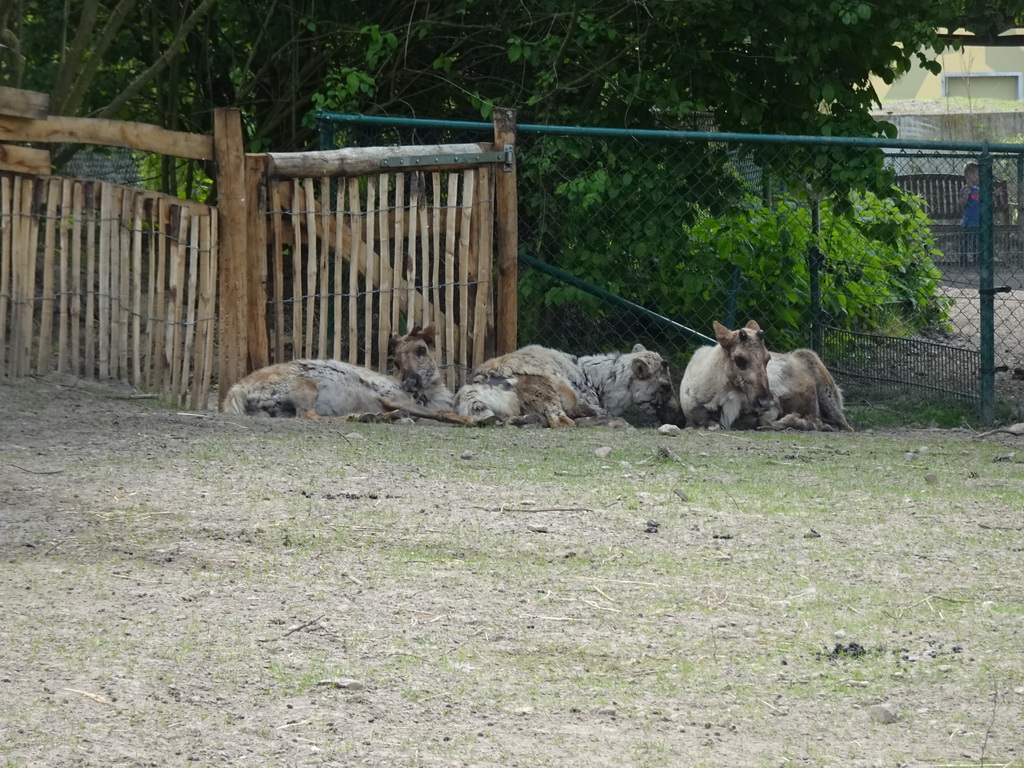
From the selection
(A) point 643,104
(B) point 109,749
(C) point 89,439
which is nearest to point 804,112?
(A) point 643,104

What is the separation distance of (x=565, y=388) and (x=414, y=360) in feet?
3.65

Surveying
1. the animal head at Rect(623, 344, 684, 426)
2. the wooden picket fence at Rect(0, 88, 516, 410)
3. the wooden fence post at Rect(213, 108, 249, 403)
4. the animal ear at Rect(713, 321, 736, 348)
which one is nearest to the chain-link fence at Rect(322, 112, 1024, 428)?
the animal head at Rect(623, 344, 684, 426)

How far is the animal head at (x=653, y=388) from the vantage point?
384 inches

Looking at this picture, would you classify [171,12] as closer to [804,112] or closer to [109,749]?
[804,112]

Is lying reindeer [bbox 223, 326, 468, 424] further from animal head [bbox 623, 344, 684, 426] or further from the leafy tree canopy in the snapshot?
the leafy tree canopy

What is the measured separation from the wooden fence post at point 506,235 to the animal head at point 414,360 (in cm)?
66

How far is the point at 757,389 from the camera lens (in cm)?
899

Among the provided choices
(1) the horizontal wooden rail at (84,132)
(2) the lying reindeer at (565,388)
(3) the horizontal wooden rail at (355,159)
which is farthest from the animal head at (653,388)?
(1) the horizontal wooden rail at (84,132)

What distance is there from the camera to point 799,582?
4.82 m

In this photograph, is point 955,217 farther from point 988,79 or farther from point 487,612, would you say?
point 988,79

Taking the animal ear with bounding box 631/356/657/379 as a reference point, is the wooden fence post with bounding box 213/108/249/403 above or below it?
above

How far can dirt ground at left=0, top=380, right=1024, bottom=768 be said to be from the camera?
3420 mm

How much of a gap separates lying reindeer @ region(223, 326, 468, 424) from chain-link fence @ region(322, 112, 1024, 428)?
1.29 meters

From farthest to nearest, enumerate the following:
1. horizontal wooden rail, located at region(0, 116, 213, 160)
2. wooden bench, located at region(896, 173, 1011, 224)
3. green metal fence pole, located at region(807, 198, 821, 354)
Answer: green metal fence pole, located at region(807, 198, 821, 354) → wooden bench, located at region(896, 173, 1011, 224) → horizontal wooden rail, located at region(0, 116, 213, 160)
